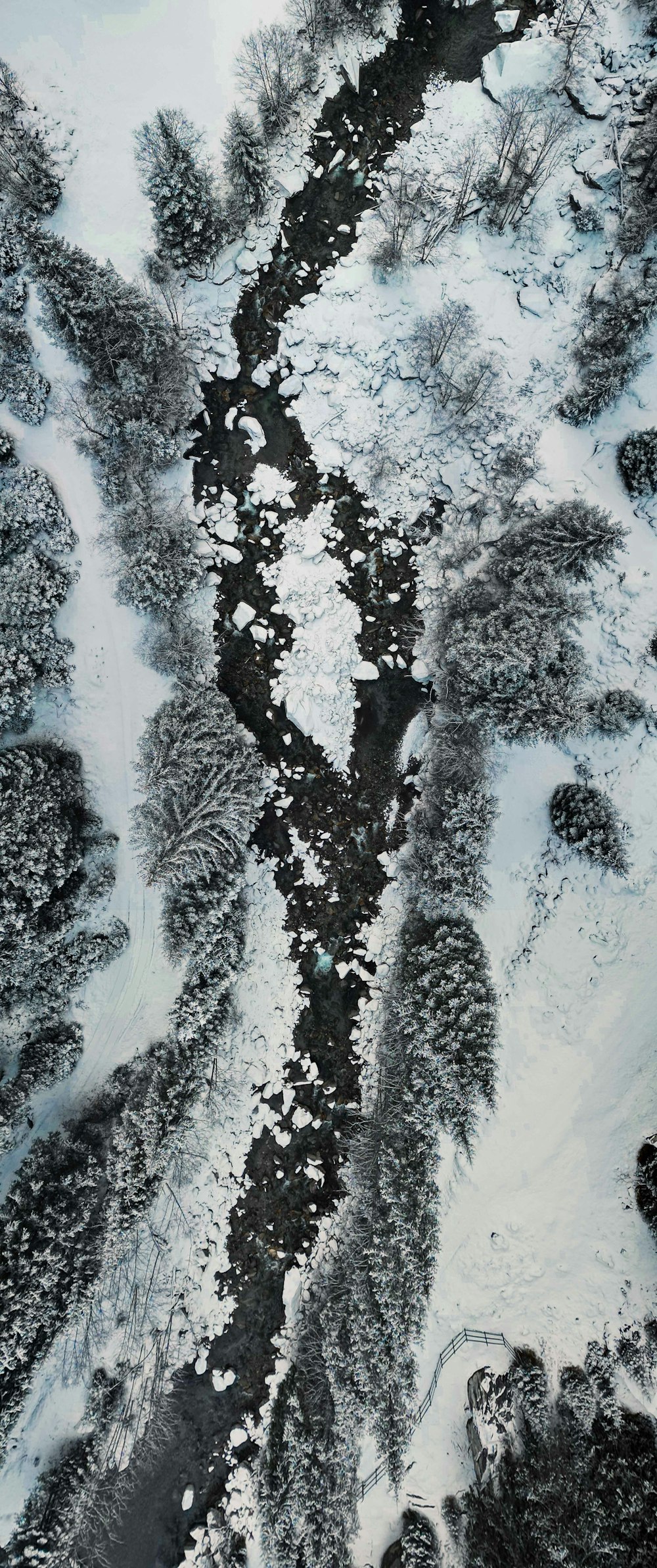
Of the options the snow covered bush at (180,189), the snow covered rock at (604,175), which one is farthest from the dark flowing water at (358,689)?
the snow covered rock at (604,175)

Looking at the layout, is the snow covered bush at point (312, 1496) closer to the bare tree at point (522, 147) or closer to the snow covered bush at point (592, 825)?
the snow covered bush at point (592, 825)

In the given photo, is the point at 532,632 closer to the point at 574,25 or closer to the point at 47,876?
the point at 47,876

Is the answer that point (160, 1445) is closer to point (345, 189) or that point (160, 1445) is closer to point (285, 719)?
point (285, 719)

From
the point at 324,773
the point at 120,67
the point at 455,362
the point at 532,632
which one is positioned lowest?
the point at 324,773

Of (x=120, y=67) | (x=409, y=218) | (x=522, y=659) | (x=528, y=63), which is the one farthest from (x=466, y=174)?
(x=522, y=659)

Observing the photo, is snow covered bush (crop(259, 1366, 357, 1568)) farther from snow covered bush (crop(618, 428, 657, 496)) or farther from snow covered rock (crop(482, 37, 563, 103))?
snow covered rock (crop(482, 37, 563, 103))

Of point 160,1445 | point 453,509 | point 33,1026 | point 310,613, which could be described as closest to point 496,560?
point 453,509

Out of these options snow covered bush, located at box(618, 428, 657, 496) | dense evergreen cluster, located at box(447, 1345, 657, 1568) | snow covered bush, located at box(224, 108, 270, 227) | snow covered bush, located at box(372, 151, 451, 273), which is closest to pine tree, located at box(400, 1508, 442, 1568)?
dense evergreen cluster, located at box(447, 1345, 657, 1568)
